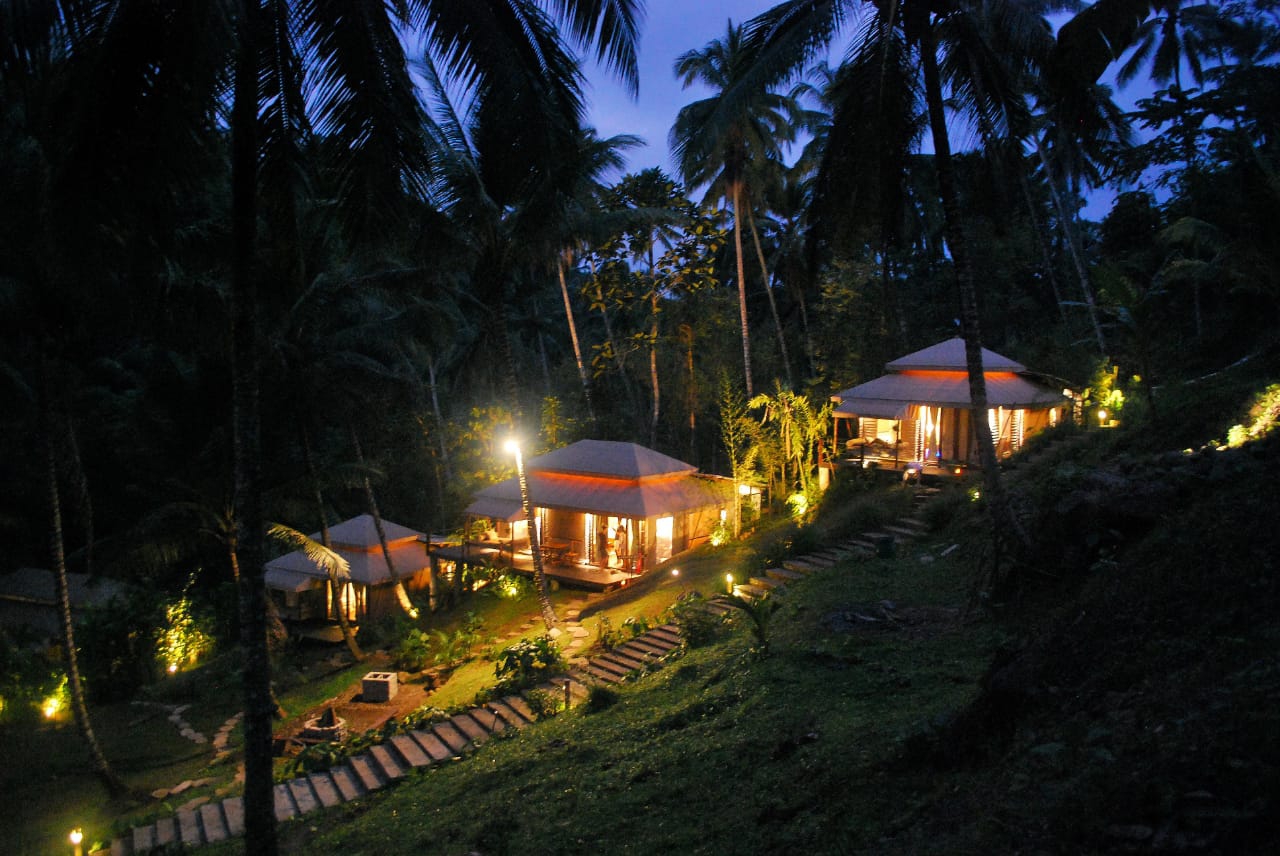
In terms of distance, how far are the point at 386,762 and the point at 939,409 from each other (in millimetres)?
18926

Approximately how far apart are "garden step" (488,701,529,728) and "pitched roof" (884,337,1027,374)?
15.7 meters

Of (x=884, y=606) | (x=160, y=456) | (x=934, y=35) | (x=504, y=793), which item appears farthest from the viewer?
(x=160, y=456)

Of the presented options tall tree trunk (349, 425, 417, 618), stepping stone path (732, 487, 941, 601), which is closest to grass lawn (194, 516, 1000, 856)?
stepping stone path (732, 487, 941, 601)

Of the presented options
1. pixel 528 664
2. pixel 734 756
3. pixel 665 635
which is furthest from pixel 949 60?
pixel 528 664

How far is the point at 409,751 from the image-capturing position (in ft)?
41.1

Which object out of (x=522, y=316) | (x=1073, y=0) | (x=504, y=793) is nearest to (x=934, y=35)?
(x=1073, y=0)

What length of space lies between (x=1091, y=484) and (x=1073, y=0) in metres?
13.7

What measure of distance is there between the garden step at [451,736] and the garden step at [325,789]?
1.80 metres

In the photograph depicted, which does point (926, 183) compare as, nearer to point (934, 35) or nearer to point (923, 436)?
point (923, 436)

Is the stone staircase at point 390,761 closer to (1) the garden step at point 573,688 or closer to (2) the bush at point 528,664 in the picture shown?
(1) the garden step at point 573,688

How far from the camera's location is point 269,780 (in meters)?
6.77

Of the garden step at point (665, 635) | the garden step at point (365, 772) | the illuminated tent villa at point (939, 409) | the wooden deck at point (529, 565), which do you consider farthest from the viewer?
the illuminated tent villa at point (939, 409)

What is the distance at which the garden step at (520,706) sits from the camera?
13.1 metres

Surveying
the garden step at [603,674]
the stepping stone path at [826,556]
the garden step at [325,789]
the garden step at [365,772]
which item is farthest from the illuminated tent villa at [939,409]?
the garden step at [325,789]
